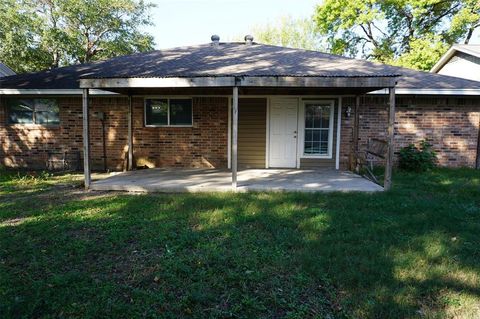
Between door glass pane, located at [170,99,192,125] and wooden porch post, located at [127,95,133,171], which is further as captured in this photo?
door glass pane, located at [170,99,192,125]

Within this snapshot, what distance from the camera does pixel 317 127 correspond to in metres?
9.37

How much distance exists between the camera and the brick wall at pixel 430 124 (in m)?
9.16

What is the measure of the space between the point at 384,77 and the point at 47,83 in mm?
8788

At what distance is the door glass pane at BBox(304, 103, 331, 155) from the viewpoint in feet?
30.6

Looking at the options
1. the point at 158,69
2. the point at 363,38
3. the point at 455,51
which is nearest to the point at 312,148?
the point at 158,69

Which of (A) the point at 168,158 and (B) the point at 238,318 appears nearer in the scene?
(B) the point at 238,318

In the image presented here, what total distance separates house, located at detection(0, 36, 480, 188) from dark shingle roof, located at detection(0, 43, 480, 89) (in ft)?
0.21

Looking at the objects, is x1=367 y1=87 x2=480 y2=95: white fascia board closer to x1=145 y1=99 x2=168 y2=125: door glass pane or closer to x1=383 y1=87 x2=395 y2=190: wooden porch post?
x1=383 y1=87 x2=395 y2=190: wooden porch post

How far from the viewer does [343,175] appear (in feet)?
26.9

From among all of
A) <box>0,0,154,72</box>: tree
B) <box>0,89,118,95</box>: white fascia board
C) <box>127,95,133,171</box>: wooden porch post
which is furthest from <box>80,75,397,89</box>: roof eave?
<box>0,0,154,72</box>: tree

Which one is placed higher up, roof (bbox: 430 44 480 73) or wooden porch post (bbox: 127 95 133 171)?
roof (bbox: 430 44 480 73)

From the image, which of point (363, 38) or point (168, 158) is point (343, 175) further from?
point (363, 38)

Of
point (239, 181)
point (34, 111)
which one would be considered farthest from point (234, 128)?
point (34, 111)

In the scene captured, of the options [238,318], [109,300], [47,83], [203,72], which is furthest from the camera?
[47,83]
